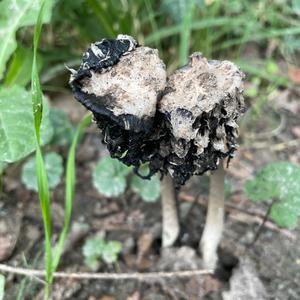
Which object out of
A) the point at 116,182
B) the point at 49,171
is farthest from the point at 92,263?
the point at 49,171

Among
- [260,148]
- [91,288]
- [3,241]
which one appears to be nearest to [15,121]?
[3,241]

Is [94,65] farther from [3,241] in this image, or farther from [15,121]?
[3,241]

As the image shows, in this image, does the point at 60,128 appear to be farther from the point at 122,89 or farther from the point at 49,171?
the point at 122,89

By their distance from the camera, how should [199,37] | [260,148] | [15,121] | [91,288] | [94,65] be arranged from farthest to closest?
[199,37], [260,148], [91,288], [15,121], [94,65]

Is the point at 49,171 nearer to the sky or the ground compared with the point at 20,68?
nearer to the ground

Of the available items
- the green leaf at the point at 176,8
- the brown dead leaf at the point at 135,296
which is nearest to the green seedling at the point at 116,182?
the brown dead leaf at the point at 135,296

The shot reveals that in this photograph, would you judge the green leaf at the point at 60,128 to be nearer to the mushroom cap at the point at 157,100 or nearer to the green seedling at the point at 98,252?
the green seedling at the point at 98,252
